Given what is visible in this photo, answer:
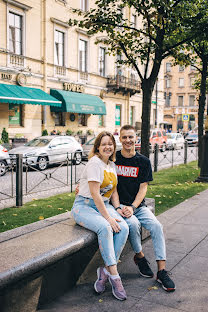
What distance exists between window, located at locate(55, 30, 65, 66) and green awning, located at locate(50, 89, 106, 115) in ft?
7.46

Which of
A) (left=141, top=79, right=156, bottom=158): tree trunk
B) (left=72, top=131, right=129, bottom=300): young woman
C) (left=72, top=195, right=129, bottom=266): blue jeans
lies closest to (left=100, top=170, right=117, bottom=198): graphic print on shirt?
(left=72, top=131, right=129, bottom=300): young woman

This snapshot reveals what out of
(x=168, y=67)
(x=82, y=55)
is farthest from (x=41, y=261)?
(x=168, y=67)

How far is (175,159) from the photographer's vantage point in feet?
55.1

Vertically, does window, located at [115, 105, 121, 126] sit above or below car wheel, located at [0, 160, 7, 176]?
above

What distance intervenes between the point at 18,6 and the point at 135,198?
803 inches

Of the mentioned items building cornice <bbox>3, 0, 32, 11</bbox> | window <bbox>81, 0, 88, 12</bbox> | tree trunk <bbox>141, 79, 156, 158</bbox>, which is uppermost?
window <bbox>81, 0, 88, 12</bbox>

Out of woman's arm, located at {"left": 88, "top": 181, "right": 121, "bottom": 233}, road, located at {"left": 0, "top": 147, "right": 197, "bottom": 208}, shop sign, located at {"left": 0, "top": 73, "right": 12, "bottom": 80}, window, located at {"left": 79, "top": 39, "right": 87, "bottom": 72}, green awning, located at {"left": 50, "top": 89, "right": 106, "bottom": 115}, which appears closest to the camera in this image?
woman's arm, located at {"left": 88, "top": 181, "right": 121, "bottom": 233}

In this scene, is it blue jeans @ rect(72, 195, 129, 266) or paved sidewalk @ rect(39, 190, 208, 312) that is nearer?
paved sidewalk @ rect(39, 190, 208, 312)

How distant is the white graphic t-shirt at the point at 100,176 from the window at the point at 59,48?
73.4ft

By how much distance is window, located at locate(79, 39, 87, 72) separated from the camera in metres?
27.7

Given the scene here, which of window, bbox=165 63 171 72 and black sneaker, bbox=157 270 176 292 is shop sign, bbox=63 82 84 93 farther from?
window, bbox=165 63 171 72

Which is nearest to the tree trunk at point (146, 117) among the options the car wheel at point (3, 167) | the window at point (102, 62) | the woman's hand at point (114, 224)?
the car wheel at point (3, 167)

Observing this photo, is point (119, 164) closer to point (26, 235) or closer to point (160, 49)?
point (26, 235)

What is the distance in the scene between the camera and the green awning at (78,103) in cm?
2445
